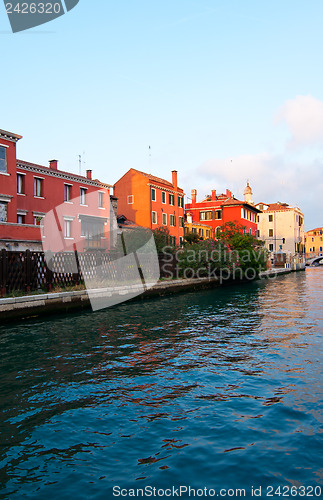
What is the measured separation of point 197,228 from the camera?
5516 cm

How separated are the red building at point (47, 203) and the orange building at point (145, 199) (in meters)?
4.29

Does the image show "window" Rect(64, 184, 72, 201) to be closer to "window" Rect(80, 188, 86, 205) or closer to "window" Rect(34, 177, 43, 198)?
"window" Rect(80, 188, 86, 205)

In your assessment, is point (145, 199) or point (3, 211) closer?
point (3, 211)

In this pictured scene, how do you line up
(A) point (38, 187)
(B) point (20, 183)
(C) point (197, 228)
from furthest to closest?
(C) point (197, 228) < (A) point (38, 187) < (B) point (20, 183)

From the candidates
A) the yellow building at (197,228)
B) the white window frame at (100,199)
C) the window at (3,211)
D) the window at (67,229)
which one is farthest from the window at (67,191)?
the yellow building at (197,228)

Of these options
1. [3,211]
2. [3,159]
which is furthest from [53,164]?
[3,211]

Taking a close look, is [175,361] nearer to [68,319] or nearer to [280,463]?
[280,463]

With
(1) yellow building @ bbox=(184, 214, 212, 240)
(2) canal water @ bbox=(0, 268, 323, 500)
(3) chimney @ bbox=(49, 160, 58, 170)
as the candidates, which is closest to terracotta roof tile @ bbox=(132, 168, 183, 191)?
(1) yellow building @ bbox=(184, 214, 212, 240)

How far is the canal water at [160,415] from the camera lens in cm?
392

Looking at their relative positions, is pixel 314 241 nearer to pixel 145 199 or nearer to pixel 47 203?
pixel 145 199

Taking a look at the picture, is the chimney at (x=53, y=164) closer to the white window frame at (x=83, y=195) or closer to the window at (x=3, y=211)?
the white window frame at (x=83, y=195)

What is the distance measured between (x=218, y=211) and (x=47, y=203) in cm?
3195

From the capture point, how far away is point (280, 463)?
417 centimetres

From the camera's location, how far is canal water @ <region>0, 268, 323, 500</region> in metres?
3.92
